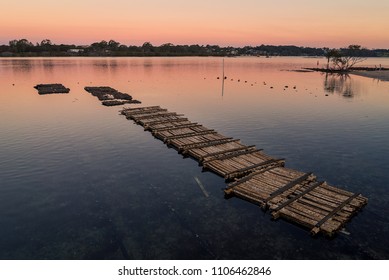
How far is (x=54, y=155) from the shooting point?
31.2 metres

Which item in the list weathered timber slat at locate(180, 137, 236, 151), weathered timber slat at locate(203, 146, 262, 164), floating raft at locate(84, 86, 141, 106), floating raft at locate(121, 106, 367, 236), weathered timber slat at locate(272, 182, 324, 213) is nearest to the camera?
floating raft at locate(121, 106, 367, 236)

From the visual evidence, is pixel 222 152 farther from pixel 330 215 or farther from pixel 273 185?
pixel 330 215

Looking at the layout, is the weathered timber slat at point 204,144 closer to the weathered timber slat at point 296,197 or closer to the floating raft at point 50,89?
the weathered timber slat at point 296,197

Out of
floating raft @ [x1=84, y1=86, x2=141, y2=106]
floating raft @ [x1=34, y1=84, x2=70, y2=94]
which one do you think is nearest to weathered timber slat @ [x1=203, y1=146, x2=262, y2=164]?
floating raft @ [x1=84, y1=86, x2=141, y2=106]

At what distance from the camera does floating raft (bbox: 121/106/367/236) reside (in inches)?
760

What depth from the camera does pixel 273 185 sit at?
23.5 meters

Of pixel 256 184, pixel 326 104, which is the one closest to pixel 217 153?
pixel 256 184

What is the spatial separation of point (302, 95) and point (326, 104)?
1195cm

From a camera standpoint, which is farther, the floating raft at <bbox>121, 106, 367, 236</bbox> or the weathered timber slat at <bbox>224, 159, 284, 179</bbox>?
the weathered timber slat at <bbox>224, 159, 284, 179</bbox>

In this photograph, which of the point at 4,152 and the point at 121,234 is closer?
the point at 121,234

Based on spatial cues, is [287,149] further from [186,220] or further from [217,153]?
[186,220]

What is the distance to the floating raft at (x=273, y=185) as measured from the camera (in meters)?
19.3

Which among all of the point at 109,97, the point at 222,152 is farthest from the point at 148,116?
the point at 109,97

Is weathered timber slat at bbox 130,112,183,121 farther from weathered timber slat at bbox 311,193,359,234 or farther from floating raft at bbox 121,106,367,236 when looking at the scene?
weathered timber slat at bbox 311,193,359,234
